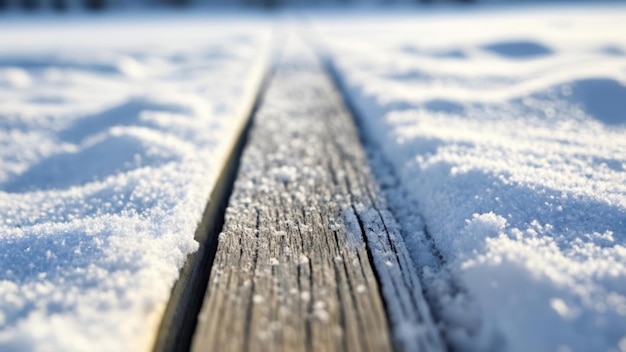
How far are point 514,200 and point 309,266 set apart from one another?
0.80 meters

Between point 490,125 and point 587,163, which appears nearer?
point 587,163

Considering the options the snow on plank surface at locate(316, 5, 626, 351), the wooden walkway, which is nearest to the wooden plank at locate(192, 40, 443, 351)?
the wooden walkway

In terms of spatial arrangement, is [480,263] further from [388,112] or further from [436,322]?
[388,112]

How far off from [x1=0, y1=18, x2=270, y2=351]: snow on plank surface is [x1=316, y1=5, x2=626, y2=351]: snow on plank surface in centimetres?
80

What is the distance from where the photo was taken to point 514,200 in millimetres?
1525

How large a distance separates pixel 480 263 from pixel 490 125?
159 cm

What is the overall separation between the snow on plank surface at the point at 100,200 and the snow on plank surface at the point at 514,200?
795 millimetres

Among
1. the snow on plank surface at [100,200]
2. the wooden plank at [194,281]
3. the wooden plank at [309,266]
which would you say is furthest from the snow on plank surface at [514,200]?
the snow on plank surface at [100,200]

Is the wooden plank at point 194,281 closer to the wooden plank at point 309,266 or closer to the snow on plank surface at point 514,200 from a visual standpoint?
the wooden plank at point 309,266

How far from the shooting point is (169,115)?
2828 millimetres

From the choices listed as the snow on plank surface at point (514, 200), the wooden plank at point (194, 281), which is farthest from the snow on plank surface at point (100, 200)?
the snow on plank surface at point (514, 200)

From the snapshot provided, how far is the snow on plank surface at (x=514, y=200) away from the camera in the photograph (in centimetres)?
100

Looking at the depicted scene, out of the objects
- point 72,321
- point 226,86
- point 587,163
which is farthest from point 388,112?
point 72,321

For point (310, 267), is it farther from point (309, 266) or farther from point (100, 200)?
point (100, 200)
